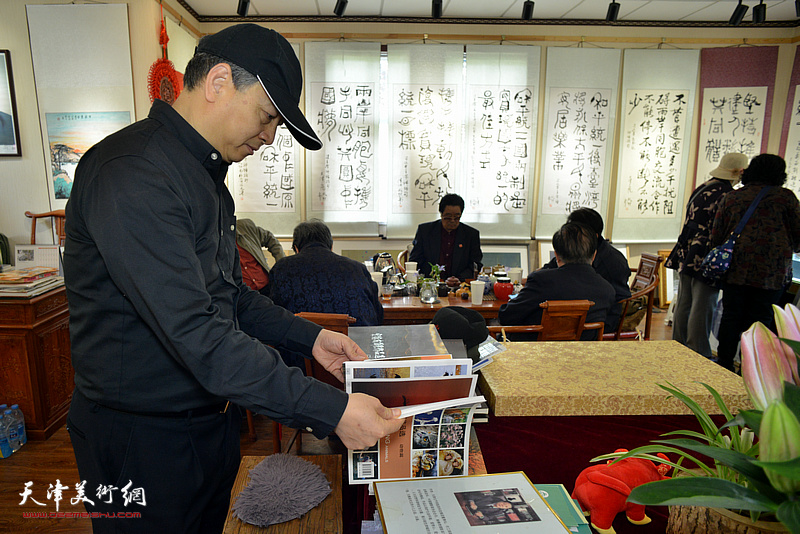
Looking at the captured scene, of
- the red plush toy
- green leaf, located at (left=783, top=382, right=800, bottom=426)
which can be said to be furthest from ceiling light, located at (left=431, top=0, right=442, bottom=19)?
green leaf, located at (left=783, top=382, right=800, bottom=426)

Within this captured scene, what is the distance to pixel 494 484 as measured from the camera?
0.79 metres

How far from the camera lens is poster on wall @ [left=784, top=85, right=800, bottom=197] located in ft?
16.0

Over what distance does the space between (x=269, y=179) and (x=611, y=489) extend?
190 inches

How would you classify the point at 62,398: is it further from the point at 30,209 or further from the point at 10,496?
the point at 30,209

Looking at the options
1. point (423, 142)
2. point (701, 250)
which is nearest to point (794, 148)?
point (701, 250)

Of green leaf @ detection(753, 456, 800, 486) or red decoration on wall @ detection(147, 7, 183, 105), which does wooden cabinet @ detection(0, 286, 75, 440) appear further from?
green leaf @ detection(753, 456, 800, 486)

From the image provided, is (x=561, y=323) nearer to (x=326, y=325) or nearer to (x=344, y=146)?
(x=326, y=325)

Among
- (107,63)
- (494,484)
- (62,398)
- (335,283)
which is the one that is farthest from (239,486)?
(107,63)

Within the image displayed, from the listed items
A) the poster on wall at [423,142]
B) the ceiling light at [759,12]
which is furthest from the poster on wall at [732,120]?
the poster on wall at [423,142]

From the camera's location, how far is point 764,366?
20.6 inches

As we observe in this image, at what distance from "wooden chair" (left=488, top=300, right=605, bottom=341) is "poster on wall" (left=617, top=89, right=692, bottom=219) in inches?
138

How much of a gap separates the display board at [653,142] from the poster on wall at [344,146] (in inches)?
107

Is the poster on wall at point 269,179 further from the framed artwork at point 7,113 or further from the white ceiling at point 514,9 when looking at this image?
the framed artwork at point 7,113

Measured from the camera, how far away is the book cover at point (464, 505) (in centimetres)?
69
